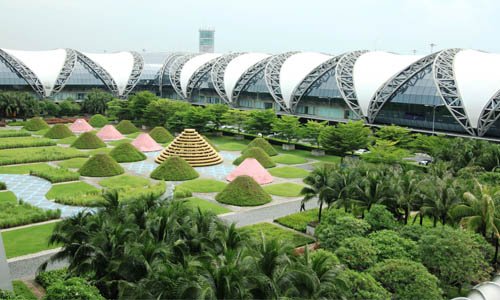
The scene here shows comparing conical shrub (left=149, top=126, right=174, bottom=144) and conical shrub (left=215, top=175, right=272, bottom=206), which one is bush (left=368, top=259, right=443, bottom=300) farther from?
conical shrub (left=149, top=126, right=174, bottom=144)

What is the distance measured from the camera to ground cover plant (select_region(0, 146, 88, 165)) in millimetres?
47166

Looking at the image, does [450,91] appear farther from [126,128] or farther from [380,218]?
[126,128]

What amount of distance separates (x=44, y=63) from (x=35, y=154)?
40.5 meters

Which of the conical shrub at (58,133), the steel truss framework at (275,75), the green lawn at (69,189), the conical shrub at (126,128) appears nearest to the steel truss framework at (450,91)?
the steel truss framework at (275,75)

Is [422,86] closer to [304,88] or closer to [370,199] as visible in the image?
[304,88]

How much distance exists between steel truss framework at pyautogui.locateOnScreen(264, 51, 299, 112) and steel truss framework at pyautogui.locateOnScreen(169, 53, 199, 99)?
20998 mm

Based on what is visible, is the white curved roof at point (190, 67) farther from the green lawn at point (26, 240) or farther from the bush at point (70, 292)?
the bush at point (70, 292)

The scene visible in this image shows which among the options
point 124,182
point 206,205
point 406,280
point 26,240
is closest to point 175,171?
point 124,182

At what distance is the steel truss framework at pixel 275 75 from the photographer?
70.9m

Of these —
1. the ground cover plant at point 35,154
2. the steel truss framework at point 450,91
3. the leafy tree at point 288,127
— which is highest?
the steel truss framework at point 450,91

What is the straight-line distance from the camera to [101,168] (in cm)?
4244

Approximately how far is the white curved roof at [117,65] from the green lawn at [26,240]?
64.2 m

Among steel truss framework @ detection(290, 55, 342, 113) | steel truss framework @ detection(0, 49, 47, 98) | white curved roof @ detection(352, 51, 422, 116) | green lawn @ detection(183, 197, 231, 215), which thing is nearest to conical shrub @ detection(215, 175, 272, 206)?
green lawn @ detection(183, 197, 231, 215)

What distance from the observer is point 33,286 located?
68.0 feet
